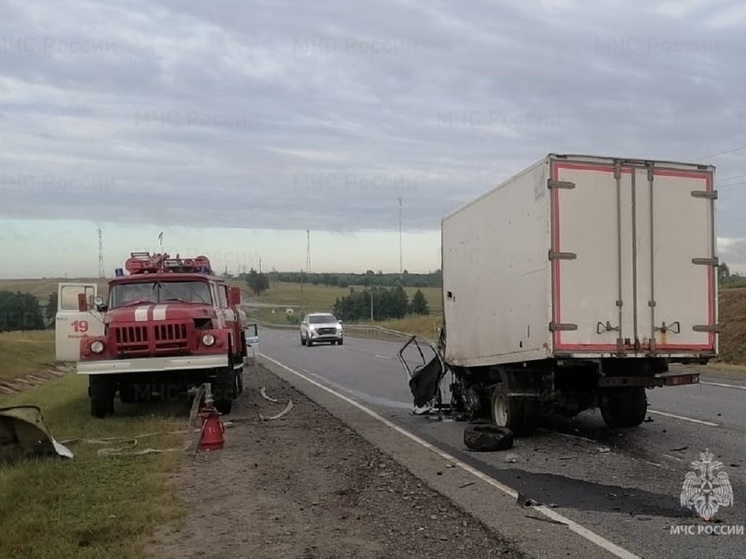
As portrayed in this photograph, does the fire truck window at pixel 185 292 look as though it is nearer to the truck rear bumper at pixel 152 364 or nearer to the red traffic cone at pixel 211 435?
the truck rear bumper at pixel 152 364

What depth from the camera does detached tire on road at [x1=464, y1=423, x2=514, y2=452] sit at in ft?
32.2

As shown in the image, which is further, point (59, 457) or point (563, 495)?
point (59, 457)

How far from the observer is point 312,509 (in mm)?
6906

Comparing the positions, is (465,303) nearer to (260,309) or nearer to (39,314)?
(39,314)

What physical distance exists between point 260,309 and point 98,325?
283 ft

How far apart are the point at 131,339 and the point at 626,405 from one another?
7.72 m

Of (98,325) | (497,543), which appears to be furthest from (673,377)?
(98,325)

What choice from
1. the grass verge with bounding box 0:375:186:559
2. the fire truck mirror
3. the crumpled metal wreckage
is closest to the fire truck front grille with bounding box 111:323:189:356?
the grass verge with bounding box 0:375:186:559

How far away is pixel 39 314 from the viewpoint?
160 ft

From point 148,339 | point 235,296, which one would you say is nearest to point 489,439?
point 148,339

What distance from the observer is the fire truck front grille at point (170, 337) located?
1312cm

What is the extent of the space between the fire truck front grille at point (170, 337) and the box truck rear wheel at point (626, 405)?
21.9 ft

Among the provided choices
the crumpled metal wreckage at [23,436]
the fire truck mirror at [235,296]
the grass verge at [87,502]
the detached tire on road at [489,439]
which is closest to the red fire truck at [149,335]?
the fire truck mirror at [235,296]

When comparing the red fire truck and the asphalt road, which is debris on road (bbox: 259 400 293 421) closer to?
the red fire truck
